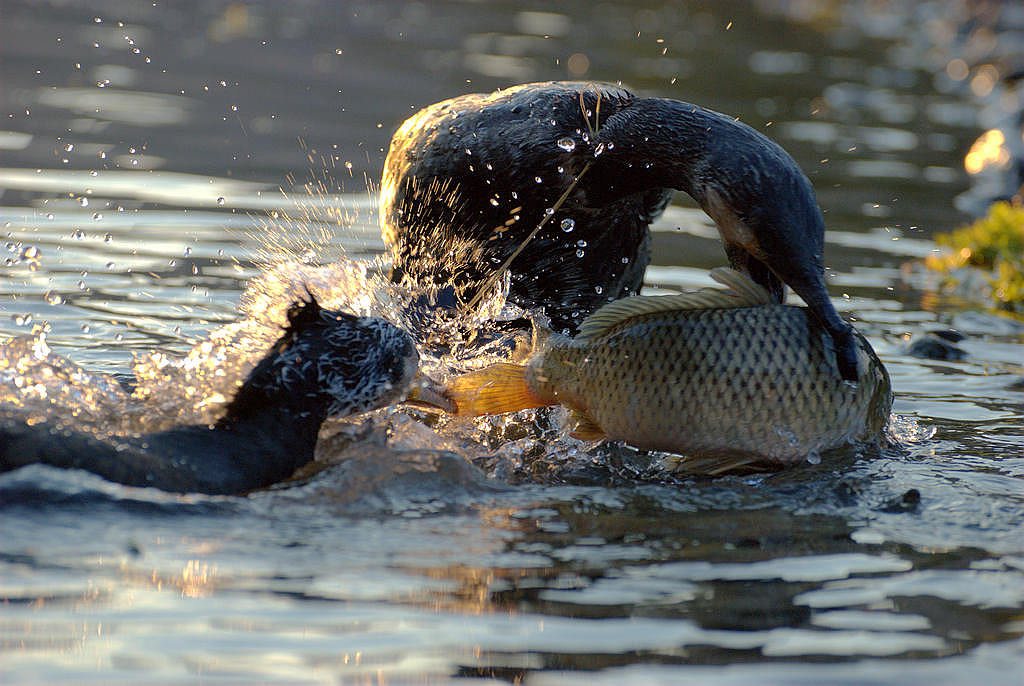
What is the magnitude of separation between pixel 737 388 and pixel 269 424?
155 cm

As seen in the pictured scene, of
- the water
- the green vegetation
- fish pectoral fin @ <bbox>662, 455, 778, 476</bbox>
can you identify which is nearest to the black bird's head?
the water

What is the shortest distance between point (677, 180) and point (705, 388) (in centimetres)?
97

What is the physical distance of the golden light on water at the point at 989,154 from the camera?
11938mm

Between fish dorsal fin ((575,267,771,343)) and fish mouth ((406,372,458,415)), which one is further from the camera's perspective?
fish mouth ((406,372,458,415))

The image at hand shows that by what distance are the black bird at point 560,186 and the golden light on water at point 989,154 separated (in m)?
6.82

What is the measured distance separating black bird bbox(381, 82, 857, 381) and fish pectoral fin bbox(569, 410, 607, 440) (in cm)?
78

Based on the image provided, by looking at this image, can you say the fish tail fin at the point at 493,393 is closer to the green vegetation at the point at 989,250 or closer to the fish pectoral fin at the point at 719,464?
the fish pectoral fin at the point at 719,464

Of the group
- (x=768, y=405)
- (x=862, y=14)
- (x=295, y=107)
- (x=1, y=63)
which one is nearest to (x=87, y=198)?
(x=295, y=107)

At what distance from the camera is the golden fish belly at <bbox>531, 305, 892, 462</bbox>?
14.7 feet

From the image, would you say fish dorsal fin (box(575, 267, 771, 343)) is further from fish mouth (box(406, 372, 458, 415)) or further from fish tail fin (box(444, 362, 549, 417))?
fish mouth (box(406, 372, 458, 415))

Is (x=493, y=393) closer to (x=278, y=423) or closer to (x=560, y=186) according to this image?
(x=278, y=423)

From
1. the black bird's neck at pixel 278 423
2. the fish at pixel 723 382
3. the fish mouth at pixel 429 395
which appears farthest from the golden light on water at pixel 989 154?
the black bird's neck at pixel 278 423

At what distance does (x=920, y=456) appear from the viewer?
5070 millimetres

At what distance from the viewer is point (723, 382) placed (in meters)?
4.50
